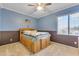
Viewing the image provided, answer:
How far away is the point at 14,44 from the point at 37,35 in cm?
39

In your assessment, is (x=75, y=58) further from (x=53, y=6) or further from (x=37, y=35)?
(x=53, y=6)

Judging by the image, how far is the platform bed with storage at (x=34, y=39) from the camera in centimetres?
131

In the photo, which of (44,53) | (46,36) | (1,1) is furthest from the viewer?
(46,36)

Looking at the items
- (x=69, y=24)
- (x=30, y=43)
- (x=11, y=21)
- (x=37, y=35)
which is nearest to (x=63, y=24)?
(x=69, y=24)

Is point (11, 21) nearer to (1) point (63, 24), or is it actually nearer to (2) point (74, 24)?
(1) point (63, 24)

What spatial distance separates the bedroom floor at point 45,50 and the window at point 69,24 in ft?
0.75

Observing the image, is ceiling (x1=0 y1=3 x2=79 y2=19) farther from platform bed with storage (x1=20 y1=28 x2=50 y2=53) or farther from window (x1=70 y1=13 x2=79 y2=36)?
platform bed with storage (x1=20 y1=28 x2=50 y2=53)

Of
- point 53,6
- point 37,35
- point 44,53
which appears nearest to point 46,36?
point 37,35

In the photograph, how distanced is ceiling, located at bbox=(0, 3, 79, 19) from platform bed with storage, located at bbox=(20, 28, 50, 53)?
273 mm

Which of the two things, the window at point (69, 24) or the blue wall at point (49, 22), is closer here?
the window at point (69, 24)

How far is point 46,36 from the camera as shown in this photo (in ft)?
4.50

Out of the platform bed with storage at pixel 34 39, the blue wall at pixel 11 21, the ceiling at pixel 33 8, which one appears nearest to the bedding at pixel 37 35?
the platform bed with storage at pixel 34 39

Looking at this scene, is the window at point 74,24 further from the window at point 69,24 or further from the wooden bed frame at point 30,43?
the wooden bed frame at point 30,43

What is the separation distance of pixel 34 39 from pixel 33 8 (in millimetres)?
485
